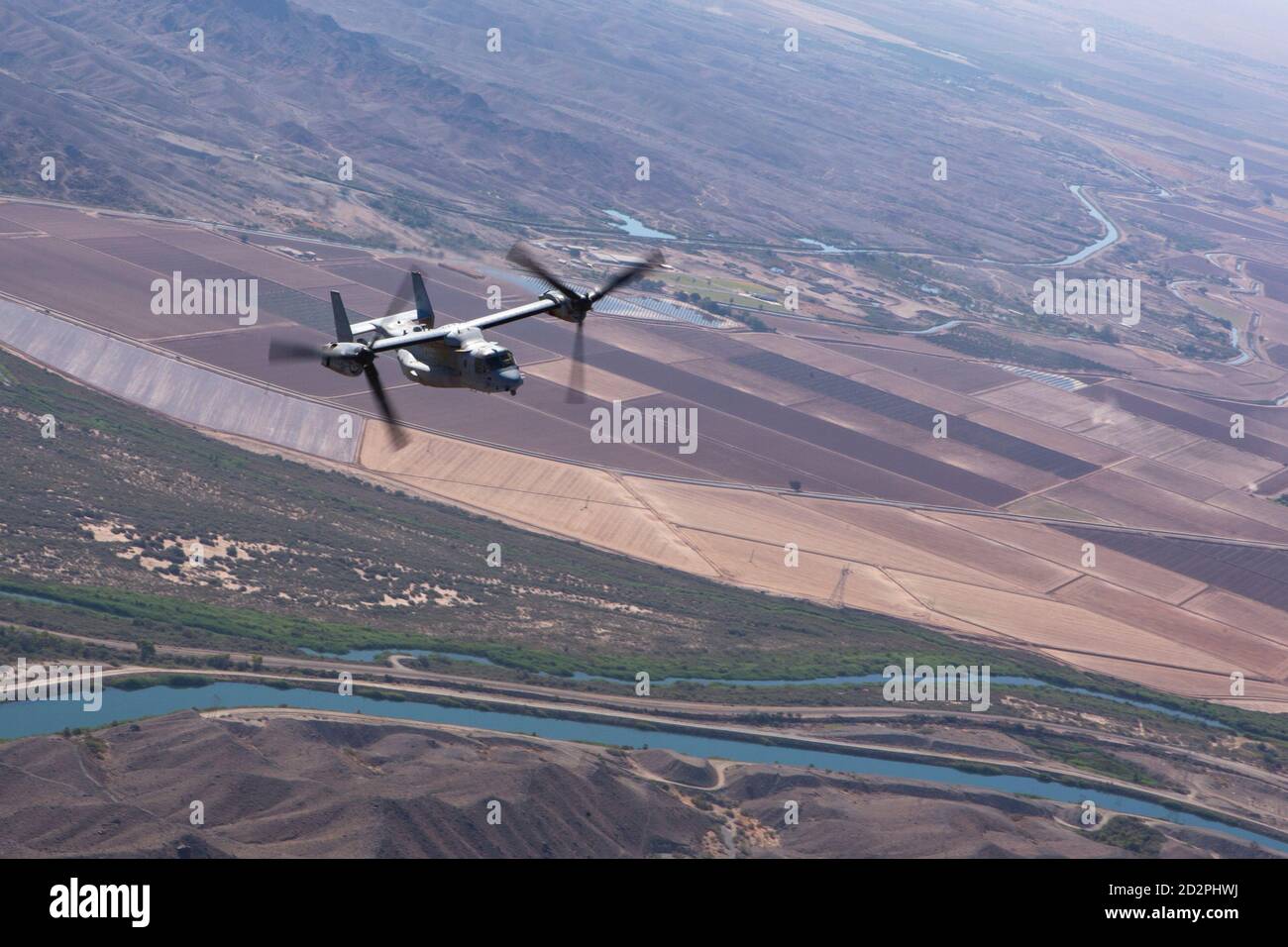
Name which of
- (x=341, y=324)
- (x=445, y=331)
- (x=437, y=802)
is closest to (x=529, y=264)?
(x=445, y=331)

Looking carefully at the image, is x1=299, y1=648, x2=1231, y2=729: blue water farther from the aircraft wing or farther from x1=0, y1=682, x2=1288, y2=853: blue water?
the aircraft wing

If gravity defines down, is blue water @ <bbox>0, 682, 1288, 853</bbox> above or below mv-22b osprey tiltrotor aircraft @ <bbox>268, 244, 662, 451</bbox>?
below

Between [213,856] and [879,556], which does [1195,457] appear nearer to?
[879,556]

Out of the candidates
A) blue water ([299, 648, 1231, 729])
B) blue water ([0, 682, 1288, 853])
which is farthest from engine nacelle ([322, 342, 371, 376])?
blue water ([299, 648, 1231, 729])

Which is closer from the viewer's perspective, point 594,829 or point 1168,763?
point 594,829

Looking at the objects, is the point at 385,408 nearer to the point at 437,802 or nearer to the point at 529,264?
A: the point at 529,264

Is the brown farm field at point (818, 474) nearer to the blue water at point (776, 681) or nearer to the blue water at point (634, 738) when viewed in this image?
the blue water at point (776, 681)

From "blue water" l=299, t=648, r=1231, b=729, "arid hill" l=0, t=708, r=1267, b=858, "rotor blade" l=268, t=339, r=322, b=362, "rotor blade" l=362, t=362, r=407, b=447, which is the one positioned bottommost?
"arid hill" l=0, t=708, r=1267, b=858
